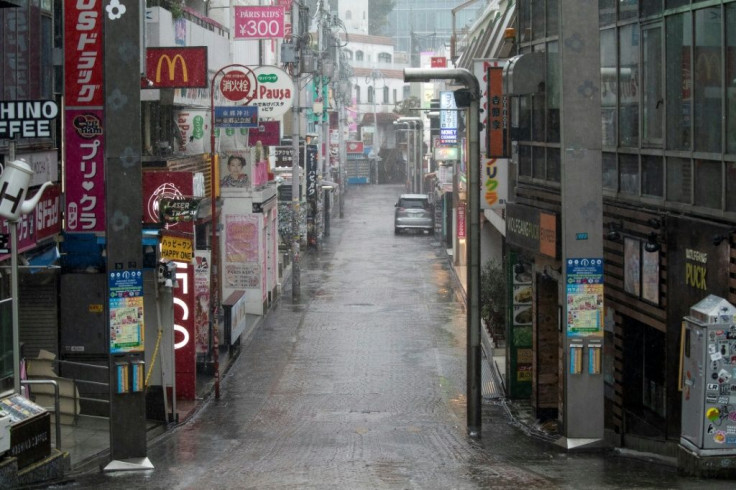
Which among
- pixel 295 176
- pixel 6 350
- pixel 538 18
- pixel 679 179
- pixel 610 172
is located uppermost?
pixel 538 18

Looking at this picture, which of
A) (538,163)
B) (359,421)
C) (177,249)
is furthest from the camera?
(538,163)

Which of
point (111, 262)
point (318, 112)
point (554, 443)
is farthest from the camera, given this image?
point (318, 112)

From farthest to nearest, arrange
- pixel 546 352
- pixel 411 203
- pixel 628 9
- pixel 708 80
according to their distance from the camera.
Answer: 1. pixel 411 203
2. pixel 546 352
3. pixel 628 9
4. pixel 708 80

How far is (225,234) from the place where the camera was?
31.8m

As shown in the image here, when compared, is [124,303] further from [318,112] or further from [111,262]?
[318,112]

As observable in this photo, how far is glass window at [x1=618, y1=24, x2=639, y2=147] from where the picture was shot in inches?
615

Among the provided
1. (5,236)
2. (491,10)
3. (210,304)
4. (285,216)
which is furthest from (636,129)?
(285,216)

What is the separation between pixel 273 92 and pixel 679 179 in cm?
1818

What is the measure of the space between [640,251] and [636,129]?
69.9 inches

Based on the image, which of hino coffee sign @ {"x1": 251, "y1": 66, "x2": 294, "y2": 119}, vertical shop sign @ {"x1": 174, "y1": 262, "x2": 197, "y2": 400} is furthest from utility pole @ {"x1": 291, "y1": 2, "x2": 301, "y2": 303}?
vertical shop sign @ {"x1": 174, "y1": 262, "x2": 197, "y2": 400}

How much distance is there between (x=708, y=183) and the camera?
42.8 feet

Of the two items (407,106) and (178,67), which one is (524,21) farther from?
(407,106)

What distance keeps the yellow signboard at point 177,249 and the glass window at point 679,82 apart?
7.73 metres

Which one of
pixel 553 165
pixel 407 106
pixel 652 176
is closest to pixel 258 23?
pixel 553 165
